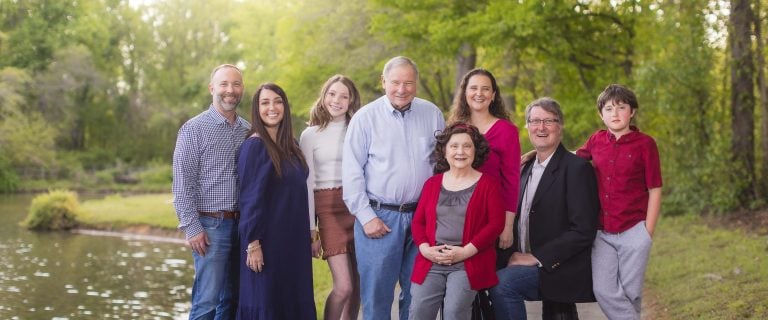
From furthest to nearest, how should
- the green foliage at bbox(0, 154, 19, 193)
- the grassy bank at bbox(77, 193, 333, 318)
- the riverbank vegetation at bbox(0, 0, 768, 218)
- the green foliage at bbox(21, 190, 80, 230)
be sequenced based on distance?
1. the green foliage at bbox(0, 154, 19, 193)
2. the grassy bank at bbox(77, 193, 333, 318)
3. the green foliage at bbox(21, 190, 80, 230)
4. the riverbank vegetation at bbox(0, 0, 768, 218)

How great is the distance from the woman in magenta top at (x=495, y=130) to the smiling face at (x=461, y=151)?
257mm

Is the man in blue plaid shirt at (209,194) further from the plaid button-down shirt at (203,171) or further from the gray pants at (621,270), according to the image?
the gray pants at (621,270)

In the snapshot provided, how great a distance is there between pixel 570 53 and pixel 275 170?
13699 millimetres

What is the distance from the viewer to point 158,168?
50125mm

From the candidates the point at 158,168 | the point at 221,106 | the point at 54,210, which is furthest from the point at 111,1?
the point at 221,106

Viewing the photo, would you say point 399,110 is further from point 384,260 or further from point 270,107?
point 384,260

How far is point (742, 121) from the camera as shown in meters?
14.1

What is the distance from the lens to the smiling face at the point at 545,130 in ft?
18.0

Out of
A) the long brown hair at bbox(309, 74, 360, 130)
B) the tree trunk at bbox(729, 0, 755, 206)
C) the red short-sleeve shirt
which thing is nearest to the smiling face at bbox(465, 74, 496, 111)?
the red short-sleeve shirt

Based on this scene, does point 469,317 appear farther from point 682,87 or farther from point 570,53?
point 570,53

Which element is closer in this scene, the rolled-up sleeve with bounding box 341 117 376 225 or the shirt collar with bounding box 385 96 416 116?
the rolled-up sleeve with bounding box 341 117 376 225

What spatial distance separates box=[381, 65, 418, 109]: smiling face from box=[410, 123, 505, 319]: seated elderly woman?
426mm

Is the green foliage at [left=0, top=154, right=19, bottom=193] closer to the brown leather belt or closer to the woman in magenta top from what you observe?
the brown leather belt

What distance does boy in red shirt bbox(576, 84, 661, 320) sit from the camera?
17.2ft
